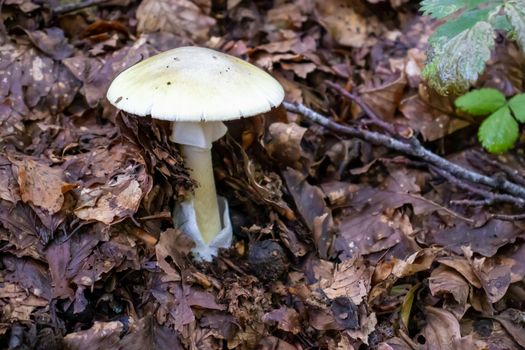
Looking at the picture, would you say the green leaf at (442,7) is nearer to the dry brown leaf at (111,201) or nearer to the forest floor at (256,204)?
the forest floor at (256,204)

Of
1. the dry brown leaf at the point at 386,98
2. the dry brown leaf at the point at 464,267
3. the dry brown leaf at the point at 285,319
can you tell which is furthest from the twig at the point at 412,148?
the dry brown leaf at the point at 285,319

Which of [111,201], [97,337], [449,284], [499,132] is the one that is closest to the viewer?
[97,337]

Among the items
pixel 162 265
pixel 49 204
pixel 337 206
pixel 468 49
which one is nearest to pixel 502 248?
pixel 337 206

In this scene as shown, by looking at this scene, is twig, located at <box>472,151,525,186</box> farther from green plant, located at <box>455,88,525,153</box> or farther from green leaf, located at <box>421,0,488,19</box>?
green leaf, located at <box>421,0,488,19</box>

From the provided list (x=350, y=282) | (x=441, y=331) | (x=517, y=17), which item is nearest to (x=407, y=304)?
(x=441, y=331)

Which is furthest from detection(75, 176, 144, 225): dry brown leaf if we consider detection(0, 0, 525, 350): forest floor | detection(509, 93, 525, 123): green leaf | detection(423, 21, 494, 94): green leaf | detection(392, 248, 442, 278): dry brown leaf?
detection(509, 93, 525, 123): green leaf

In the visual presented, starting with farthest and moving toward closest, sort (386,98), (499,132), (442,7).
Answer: (386,98) < (499,132) < (442,7)

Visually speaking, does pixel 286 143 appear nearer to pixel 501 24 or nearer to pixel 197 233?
pixel 197 233
